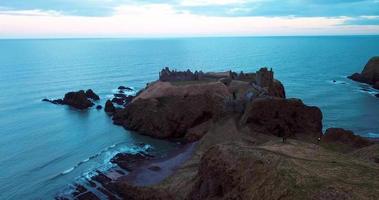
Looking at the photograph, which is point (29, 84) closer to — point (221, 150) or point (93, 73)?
point (93, 73)

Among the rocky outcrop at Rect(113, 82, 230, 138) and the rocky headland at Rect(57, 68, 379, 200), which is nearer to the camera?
the rocky headland at Rect(57, 68, 379, 200)

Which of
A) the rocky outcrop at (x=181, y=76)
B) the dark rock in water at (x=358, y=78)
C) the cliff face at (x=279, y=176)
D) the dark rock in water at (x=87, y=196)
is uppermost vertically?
the cliff face at (x=279, y=176)

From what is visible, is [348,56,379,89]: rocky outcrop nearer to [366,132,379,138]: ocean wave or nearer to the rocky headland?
the rocky headland

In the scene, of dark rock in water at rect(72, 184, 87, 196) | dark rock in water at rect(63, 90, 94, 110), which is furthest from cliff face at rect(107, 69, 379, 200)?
dark rock in water at rect(63, 90, 94, 110)

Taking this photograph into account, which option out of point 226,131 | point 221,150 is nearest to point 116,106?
point 226,131

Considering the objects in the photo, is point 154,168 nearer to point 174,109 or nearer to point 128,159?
point 128,159

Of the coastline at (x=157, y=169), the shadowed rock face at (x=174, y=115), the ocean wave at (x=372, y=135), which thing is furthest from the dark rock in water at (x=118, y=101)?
the ocean wave at (x=372, y=135)

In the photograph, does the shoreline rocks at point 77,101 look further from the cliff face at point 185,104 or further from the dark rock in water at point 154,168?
the dark rock in water at point 154,168
